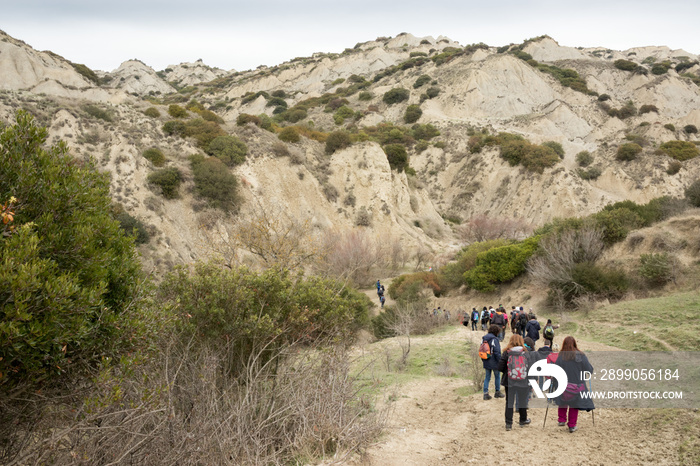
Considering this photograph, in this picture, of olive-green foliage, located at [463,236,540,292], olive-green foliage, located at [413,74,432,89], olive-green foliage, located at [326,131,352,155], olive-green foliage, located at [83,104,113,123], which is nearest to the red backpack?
olive-green foliage, located at [463,236,540,292]

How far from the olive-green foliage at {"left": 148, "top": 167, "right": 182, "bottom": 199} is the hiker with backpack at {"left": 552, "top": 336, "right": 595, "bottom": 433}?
89.5ft

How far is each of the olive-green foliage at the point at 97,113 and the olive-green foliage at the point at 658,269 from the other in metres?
34.9

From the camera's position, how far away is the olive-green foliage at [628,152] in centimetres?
4700

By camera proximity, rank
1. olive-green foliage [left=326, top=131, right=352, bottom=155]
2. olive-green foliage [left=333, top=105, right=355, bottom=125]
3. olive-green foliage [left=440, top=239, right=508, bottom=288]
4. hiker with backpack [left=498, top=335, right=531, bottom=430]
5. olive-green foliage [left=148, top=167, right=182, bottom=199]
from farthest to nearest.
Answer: olive-green foliage [left=333, top=105, right=355, bottom=125] → olive-green foliage [left=326, top=131, right=352, bottom=155] → olive-green foliage [left=148, top=167, right=182, bottom=199] → olive-green foliage [left=440, top=239, right=508, bottom=288] → hiker with backpack [left=498, top=335, right=531, bottom=430]

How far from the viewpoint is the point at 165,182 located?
2797cm

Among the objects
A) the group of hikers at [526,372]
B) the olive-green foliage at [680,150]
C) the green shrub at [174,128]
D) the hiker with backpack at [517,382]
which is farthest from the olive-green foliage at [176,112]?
the olive-green foliage at [680,150]

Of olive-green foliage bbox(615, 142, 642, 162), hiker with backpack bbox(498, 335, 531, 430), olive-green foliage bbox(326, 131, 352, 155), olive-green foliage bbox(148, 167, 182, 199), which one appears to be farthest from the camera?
olive-green foliage bbox(615, 142, 642, 162)

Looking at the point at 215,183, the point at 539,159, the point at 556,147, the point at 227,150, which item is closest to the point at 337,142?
the point at 227,150

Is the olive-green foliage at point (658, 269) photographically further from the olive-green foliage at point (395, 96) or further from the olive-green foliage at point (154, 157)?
the olive-green foliage at point (395, 96)

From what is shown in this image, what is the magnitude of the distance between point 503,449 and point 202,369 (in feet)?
A: 15.1

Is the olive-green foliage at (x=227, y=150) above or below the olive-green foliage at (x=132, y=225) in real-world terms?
above

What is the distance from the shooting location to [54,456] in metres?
4.22

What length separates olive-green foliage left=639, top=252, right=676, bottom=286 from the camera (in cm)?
1588

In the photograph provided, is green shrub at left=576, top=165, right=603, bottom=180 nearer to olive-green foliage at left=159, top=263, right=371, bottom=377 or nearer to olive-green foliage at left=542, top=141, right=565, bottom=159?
olive-green foliage at left=542, top=141, right=565, bottom=159
